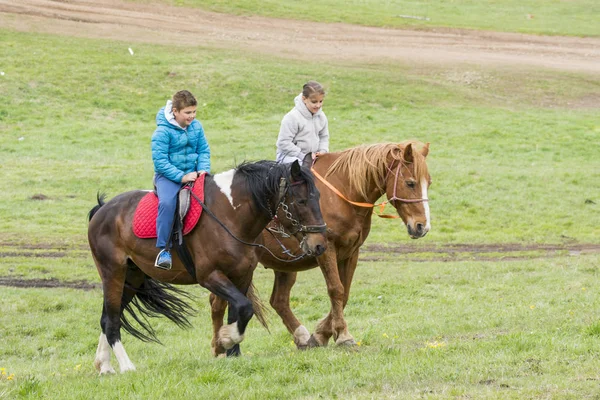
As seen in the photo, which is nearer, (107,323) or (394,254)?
(107,323)

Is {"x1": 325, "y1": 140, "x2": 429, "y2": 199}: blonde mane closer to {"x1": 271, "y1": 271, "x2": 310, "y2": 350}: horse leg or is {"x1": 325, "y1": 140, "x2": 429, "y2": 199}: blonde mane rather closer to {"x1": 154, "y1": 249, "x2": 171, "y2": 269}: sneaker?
{"x1": 271, "y1": 271, "x2": 310, "y2": 350}: horse leg

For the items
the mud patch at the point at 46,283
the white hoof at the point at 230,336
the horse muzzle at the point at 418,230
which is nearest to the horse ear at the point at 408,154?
the horse muzzle at the point at 418,230

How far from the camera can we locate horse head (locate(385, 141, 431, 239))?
8.86m

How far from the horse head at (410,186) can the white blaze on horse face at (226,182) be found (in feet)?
5.81

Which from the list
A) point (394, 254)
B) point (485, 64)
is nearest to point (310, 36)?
point (485, 64)

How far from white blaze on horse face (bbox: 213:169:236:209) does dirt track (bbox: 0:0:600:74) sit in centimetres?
2628

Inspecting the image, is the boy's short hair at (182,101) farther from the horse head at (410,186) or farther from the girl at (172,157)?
the horse head at (410,186)

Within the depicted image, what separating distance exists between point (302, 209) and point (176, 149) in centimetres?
168

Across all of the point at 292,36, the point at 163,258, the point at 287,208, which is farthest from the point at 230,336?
the point at 292,36

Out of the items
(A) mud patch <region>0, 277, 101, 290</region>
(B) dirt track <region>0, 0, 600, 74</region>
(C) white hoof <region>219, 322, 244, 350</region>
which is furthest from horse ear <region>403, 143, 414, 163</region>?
(B) dirt track <region>0, 0, 600, 74</region>

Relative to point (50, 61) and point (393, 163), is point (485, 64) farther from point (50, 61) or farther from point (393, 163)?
point (393, 163)

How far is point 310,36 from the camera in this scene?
3812cm

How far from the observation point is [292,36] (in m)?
37.9

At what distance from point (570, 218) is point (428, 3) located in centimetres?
3077
